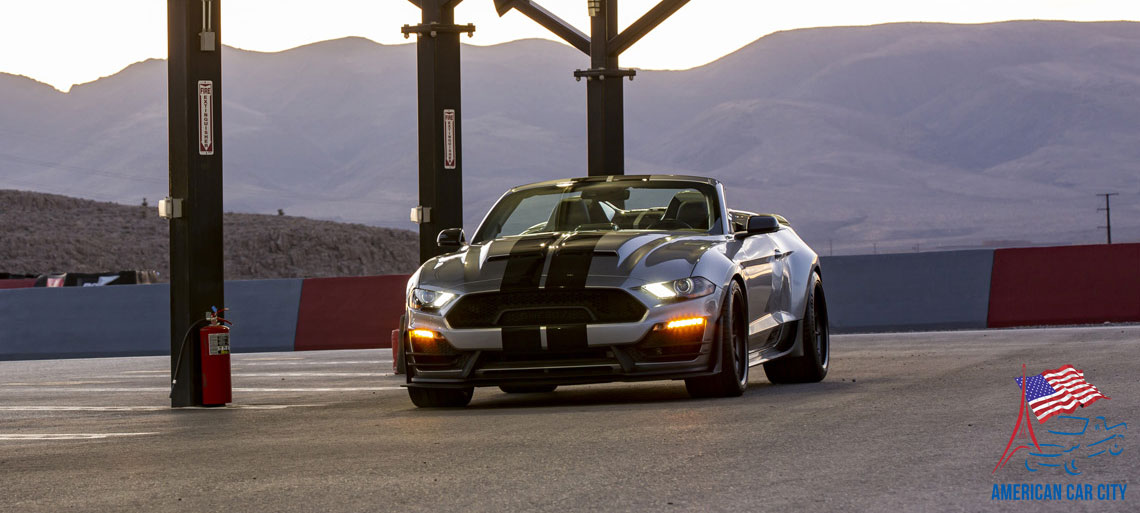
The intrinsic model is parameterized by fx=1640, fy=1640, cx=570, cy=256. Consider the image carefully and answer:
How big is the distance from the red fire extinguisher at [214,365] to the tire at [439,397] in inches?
85.3

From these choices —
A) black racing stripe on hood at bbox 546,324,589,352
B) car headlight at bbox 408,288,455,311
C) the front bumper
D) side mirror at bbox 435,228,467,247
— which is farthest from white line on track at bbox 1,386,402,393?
black racing stripe on hood at bbox 546,324,589,352

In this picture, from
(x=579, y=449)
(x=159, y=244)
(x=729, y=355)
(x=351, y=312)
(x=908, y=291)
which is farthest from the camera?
(x=159, y=244)

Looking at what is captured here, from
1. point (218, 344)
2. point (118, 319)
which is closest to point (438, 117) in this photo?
point (218, 344)

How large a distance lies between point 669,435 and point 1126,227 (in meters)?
201

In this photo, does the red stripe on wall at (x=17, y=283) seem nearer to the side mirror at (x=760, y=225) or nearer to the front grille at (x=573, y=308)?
the side mirror at (x=760, y=225)

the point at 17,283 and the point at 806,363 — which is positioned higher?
the point at 17,283

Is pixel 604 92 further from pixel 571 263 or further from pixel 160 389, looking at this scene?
pixel 571 263

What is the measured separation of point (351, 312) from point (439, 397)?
11.6 m

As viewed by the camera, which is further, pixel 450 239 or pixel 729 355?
pixel 450 239

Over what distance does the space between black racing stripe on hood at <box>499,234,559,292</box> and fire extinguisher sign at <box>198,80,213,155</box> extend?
10.0 feet

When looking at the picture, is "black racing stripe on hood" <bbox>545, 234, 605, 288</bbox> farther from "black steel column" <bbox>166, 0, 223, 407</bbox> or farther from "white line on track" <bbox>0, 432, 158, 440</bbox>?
"black steel column" <bbox>166, 0, 223, 407</bbox>

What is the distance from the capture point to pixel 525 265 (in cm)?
976

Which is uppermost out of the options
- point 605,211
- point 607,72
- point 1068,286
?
point 607,72

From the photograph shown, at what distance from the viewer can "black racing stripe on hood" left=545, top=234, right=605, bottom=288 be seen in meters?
9.54
